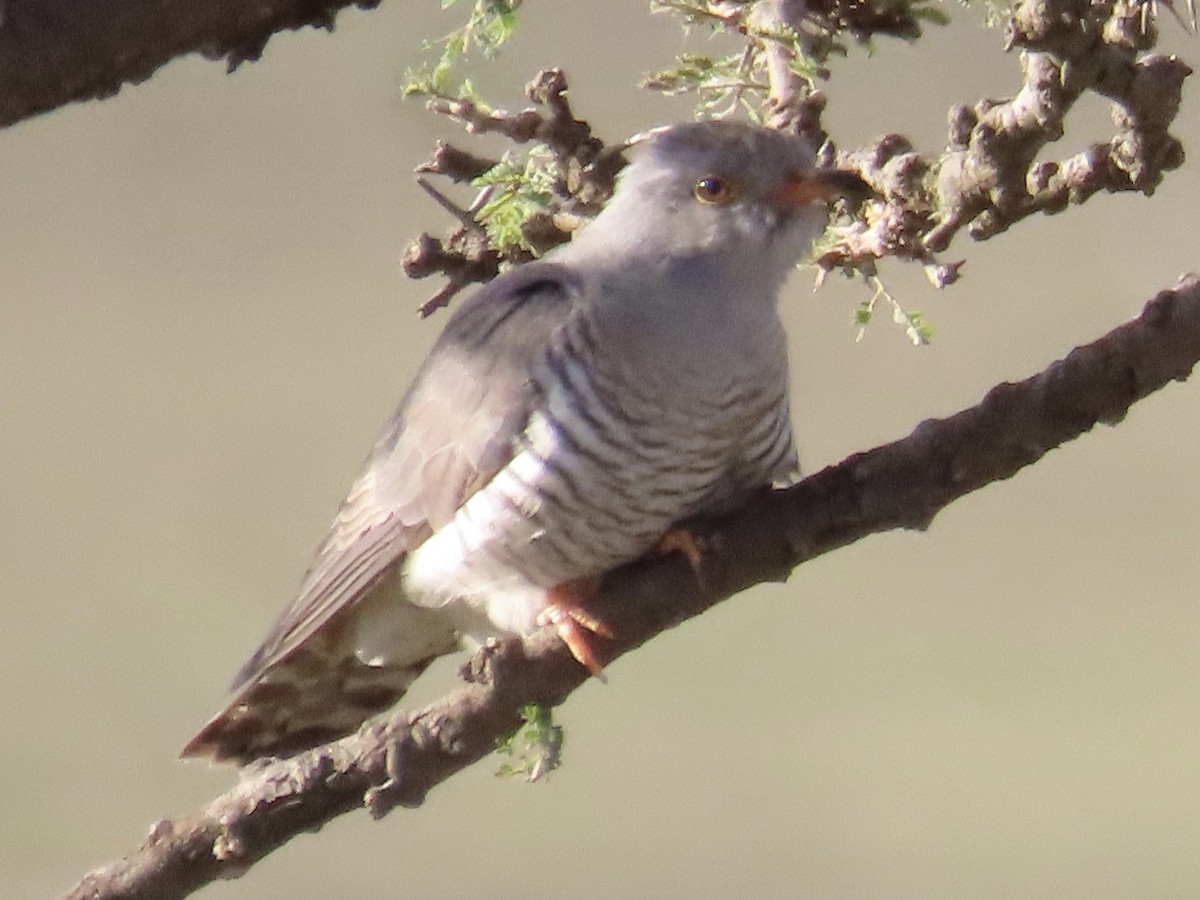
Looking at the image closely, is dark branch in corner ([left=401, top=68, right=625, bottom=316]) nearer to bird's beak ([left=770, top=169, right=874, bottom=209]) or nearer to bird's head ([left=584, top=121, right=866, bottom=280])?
bird's head ([left=584, top=121, right=866, bottom=280])

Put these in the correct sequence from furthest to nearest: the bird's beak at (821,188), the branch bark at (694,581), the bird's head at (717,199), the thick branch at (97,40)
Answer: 1. the bird's head at (717,199)
2. the bird's beak at (821,188)
3. the branch bark at (694,581)
4. the thick branch at (97,40)

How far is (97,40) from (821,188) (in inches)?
40.5

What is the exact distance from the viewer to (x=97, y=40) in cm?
150

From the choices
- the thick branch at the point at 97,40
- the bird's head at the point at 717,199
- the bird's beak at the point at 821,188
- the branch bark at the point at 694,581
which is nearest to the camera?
the thick branch at the point at 97,40

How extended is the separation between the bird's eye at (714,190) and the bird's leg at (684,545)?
0.49 metres

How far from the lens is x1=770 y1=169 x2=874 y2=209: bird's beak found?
216 centimetres

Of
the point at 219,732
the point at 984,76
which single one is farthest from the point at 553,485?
the point at 984,76

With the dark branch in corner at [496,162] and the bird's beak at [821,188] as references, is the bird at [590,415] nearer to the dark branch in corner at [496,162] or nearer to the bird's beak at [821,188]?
the bird's beak at [821,188]

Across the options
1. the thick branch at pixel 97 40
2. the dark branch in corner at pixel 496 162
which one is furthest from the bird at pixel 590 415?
the thick branch at pixel 97 40

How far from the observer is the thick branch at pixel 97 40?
148 centimetres

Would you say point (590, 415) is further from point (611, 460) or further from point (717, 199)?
point (717, 199)

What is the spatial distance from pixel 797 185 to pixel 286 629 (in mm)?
1045

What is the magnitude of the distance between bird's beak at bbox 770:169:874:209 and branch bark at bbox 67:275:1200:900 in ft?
1.11

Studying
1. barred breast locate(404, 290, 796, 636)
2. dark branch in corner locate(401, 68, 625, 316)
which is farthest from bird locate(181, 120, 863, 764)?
dark branch in corner locate(401, 68, 625, 316)
